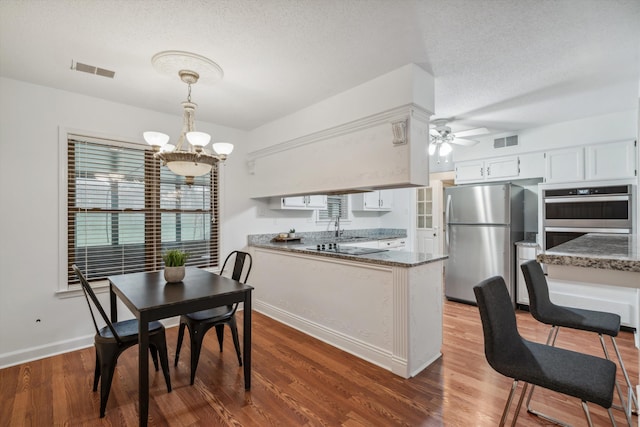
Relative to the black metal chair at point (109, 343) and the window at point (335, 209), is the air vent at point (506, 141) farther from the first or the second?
the black metal chair at point (109, 343)

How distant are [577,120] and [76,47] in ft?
17.4

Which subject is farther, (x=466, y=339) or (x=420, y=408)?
(x=466, y=339)

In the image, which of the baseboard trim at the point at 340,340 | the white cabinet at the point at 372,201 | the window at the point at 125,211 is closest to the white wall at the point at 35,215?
the window at the point at 125,211

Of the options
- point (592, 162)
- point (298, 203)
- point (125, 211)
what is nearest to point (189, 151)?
point (125, 211)

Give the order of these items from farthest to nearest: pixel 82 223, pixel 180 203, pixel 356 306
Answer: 1. pixel 180 203
2. pixel 82 223
3. pixel 356 306

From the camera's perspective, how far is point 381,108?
8.80 feet

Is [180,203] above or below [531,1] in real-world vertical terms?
below

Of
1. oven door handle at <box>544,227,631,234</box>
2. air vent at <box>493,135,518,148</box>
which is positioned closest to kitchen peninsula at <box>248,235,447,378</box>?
oven door handle at <box>544,227,631,234</box>

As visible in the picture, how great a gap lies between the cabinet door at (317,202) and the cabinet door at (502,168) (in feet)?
8.27

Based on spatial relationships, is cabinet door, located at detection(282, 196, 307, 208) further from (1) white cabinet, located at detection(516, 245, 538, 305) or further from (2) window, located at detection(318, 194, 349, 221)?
(1) white cabinet, located at detection(516, 245, 538, 305)

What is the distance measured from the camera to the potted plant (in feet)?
8.16

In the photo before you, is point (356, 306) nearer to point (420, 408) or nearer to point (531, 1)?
point (420, 408)

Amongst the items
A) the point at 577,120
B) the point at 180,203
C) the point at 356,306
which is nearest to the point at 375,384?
the point at 356,306

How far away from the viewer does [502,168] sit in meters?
4.50
